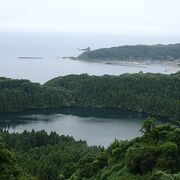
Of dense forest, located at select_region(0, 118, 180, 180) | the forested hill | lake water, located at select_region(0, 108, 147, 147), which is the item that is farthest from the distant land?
dense forest, located at select_region(0, 118, 180, 180)

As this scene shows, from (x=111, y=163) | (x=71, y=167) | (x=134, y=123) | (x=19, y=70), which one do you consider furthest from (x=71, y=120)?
(x=19, y=70)

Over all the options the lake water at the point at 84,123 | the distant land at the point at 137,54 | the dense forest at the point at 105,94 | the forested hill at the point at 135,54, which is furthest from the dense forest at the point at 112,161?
the forested hill at the point at 135,54

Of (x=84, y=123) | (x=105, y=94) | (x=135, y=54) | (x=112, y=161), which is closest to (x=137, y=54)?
(x=135, y=54)

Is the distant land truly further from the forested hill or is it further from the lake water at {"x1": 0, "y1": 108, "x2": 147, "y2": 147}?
the lake water at {"x1": 0, "y1": 108, "x2": 147, "y2": 147}

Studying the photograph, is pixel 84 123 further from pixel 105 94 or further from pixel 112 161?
pixel 112 161

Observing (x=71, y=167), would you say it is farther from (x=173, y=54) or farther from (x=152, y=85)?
(x=173, y=54)
